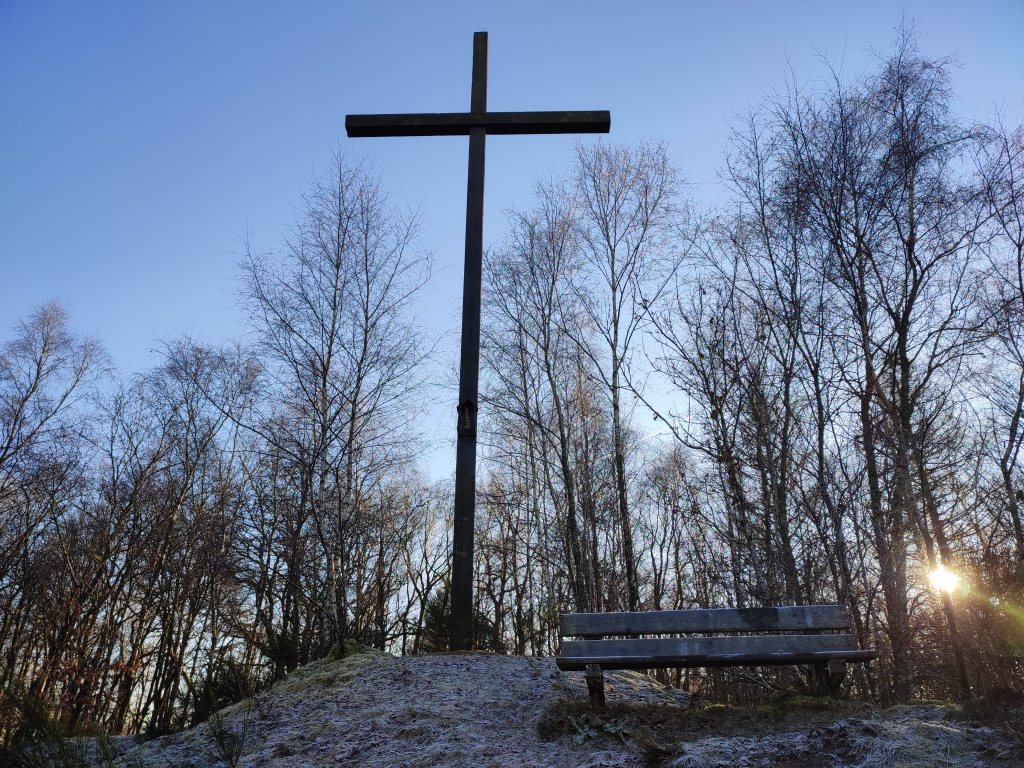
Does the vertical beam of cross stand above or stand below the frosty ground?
above

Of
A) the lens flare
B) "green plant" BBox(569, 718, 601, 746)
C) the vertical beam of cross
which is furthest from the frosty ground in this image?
the lens flare

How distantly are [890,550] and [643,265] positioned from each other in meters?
6.31

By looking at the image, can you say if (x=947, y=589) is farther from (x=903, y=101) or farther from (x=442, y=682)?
(x=903, y=101)

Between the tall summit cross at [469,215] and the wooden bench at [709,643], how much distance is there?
1.74 metres

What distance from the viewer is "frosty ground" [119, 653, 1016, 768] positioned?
4.05 metres

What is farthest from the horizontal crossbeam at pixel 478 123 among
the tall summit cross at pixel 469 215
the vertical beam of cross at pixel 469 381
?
the vertical beam of cross at pixel 469 381

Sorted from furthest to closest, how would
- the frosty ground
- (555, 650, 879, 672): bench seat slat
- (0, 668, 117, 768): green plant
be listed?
1. (555, 650, 879, 672): bench seat slat
2. (0, 668, 117, 768): green plant
3. the frosty ground

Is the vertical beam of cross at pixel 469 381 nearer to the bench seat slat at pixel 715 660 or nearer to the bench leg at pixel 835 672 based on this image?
the bench seat slat at pixel 715 660

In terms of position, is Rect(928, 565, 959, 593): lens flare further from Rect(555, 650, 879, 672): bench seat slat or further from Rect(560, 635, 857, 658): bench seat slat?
Rect(555, 650, 879, 672): bench seat slat

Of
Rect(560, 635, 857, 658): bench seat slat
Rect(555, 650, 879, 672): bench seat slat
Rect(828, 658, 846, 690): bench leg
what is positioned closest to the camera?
Rect(555, 650, 879, 672): bench seat slat

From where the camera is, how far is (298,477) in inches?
477

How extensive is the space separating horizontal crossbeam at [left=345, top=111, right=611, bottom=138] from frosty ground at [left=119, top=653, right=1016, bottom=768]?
5.81 m

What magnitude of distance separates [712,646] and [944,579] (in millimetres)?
3622

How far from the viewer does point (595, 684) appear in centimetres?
509
